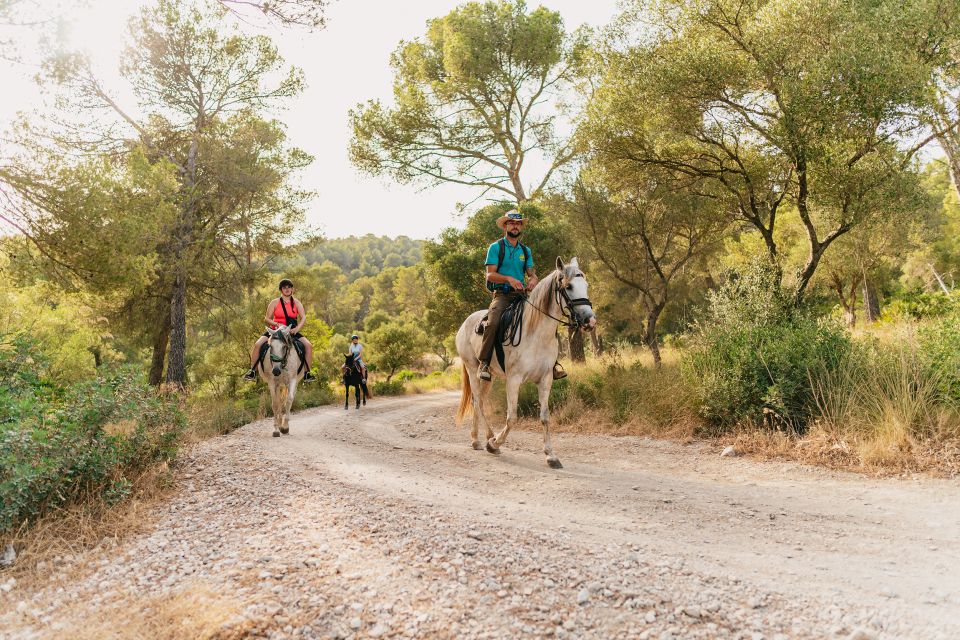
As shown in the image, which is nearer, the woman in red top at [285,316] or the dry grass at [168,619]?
the dry grass at [168,619]

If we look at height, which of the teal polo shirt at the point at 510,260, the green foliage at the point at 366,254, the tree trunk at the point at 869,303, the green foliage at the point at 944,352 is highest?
the green foliage at the point at 366,254

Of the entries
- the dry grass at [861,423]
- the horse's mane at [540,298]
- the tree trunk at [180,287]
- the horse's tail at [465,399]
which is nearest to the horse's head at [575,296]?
the horse's mane at [540,298]

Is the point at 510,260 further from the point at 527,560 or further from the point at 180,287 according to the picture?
the point at 180,287

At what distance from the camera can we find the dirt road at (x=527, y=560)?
298 cm

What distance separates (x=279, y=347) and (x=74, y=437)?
572cm

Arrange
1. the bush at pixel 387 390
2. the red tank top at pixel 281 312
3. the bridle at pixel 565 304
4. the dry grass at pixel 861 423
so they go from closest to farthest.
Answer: the dry grass at pixel 861 423
the bridle at pixel 565 304
the red tank top at pixel 281 312
the bush at pixel 387 390

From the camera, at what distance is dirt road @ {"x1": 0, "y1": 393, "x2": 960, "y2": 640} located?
2.98 m

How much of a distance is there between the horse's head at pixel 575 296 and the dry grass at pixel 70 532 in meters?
5.23

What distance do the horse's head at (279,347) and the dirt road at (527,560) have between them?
4.36m

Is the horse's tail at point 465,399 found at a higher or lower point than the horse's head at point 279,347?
lower

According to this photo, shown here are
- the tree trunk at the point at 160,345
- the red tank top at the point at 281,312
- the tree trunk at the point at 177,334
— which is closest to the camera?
the red tank top at the point at 281,312

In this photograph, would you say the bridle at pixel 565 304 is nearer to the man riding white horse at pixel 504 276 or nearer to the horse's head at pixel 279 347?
the man riding white horse at pixel 504 276

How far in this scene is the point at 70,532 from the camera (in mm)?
4598

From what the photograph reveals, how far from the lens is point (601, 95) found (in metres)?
13.5
